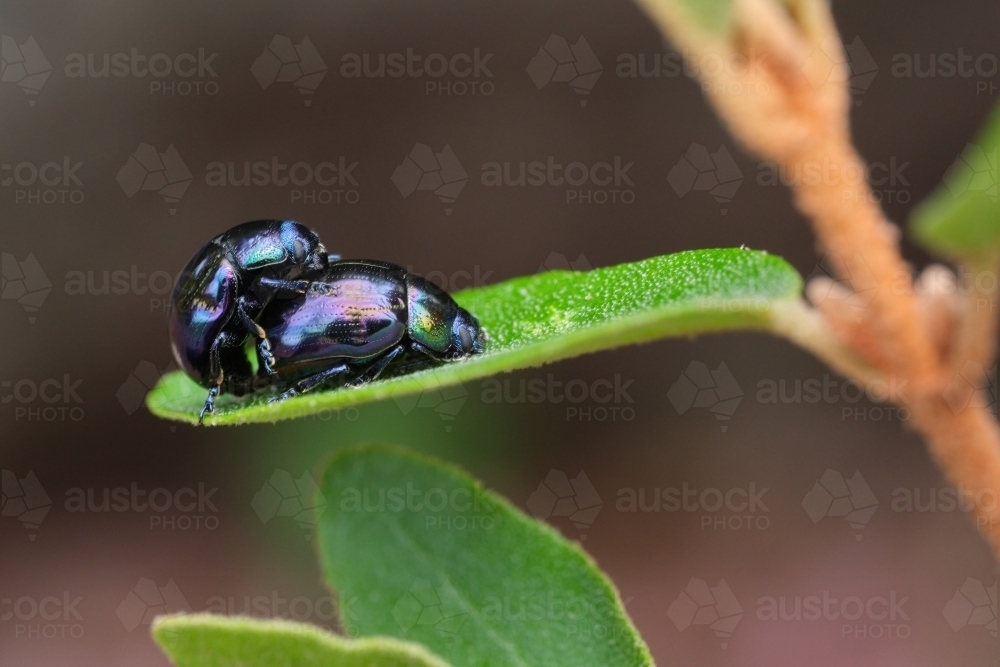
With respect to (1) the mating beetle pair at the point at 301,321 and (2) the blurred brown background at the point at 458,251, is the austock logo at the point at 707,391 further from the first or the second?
(1) the mating beetle pair at the point at 301,321

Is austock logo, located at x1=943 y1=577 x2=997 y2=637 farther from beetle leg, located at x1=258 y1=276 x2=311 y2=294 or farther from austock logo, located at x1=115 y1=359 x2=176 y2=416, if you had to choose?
austock logo, located at x1=115 y1=359 x2=176 y2=416

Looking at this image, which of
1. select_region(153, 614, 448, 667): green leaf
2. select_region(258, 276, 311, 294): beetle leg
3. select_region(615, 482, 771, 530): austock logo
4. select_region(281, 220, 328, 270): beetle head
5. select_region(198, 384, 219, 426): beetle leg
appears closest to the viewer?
select_region(153, 614, 448, 667): green leaf

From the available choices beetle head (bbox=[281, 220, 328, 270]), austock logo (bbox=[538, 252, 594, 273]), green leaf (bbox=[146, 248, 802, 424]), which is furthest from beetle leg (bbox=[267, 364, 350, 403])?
austock logo (bbox=[538, 252, 594, 273])

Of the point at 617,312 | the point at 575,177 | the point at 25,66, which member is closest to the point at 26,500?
the point at 25,66

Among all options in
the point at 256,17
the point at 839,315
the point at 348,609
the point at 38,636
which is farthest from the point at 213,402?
the point at 38,636

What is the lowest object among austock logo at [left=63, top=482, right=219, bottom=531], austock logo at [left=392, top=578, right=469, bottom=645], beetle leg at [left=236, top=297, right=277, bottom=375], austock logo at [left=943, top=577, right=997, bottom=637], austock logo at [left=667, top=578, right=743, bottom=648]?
austock logo at [left=943, top=577, right=997, bottom=637]

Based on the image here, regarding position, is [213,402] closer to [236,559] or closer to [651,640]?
[236,559]

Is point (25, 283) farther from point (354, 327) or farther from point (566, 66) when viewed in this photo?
point (354, 327)
